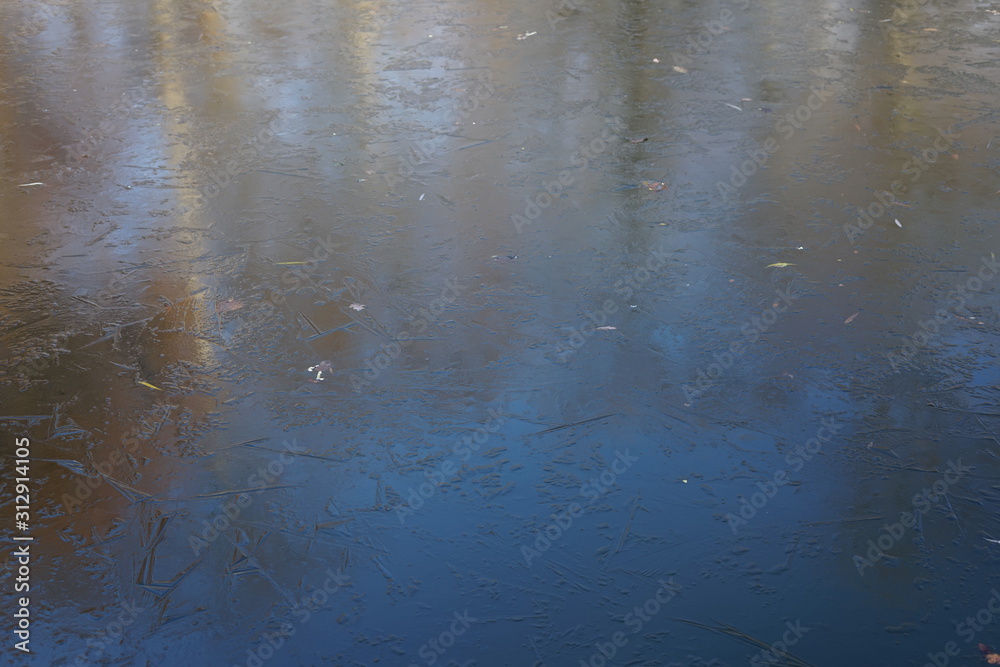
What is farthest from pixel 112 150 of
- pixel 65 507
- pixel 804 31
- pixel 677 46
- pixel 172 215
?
pixel 804 31

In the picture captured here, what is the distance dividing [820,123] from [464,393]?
166 inches

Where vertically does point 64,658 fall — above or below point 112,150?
below

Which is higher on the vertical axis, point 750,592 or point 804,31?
point 804,31

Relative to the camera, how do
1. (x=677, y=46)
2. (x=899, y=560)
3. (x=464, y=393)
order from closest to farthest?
(x=899, y=560) < (x=464, y=393) < (x=677, y=46)

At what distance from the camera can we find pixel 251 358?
4.09m

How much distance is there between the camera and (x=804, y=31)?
28.7 feet

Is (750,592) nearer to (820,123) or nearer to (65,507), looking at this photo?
(65,507)

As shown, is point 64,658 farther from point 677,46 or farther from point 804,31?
point 804,31

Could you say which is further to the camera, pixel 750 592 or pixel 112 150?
pixel 112 150

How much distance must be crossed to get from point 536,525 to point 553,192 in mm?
2978

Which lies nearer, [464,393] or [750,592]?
[750,592]

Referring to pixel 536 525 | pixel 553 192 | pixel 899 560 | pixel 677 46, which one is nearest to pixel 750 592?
pixel 899 560

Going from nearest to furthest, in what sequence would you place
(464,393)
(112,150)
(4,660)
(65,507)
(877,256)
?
(4,660) < (65,507) < (464,393) < (877,256) < (112,150)

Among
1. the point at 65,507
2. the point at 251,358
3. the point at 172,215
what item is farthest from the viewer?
the point at 172,215
